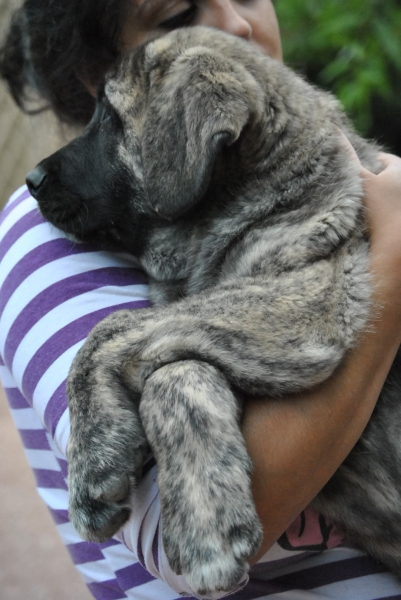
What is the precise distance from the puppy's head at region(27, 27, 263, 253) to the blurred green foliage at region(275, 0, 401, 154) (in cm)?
120

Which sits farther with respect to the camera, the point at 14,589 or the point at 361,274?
the point at 14,589

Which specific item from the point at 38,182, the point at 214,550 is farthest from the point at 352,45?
the point at 214,550

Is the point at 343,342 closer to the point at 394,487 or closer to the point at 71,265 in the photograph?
the point at 394,487

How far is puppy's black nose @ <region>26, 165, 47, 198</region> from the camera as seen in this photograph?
2.23 meters

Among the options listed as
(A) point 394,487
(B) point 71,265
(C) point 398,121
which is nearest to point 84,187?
(B) point 71,265

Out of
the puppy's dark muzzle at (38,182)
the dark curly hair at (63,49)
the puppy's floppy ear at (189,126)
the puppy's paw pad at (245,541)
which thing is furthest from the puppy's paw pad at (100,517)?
the dark curly hair at (63,49)

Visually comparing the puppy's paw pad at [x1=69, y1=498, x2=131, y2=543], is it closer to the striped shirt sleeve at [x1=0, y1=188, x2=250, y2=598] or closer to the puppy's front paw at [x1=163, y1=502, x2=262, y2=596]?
the striped shirt sleeve at [x1=0, y1=188, x2=250, y2=598]

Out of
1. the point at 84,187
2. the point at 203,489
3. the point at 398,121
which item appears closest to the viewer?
the point at 203,489

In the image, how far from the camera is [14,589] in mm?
3914

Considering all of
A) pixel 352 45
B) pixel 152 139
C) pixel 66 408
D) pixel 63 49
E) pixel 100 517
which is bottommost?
pixel 100 517

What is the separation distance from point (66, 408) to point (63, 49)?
62.0 inches

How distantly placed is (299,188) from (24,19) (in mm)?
1497

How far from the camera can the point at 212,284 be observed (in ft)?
6.65

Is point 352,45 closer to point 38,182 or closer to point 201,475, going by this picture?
point 38,182
